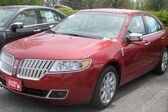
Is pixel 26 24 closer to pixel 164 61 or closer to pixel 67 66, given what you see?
pixel 164 61

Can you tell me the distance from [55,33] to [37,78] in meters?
1.67

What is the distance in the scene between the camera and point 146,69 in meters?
7.30

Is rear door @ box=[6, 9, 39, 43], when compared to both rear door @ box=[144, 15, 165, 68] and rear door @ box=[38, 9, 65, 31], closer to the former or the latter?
rear door @ box=[38, 9, 65, 31]

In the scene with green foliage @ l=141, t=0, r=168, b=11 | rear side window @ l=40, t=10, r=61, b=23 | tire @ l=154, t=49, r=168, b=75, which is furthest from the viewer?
green foliage @ l=141, t=0, r=168, b=11

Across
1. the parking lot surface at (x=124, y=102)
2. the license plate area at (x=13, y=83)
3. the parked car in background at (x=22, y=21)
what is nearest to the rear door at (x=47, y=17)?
the parked car in background at (x=22, y=21)

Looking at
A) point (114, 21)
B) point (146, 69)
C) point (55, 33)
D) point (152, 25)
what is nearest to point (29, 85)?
point (55, 33)

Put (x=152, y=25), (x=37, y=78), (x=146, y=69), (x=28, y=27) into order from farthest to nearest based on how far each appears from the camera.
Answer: (x=28, y=27)
(x=152, y=25)
(x=146, y=69)
(x=37, y=78)

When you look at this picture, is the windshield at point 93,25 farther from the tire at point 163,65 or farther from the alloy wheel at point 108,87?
the tire at point 163,65

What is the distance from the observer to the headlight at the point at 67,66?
512 cm

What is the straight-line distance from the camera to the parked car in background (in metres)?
8.32

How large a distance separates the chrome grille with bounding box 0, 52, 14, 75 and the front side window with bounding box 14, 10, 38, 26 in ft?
10.0

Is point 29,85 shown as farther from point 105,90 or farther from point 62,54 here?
point 105,90

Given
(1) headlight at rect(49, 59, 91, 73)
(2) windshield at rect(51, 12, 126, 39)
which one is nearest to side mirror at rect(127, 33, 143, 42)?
(2) windshield at rect(51, 12, 126, 39)

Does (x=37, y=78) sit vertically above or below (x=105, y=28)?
below
